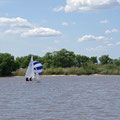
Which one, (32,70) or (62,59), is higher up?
(62,59)

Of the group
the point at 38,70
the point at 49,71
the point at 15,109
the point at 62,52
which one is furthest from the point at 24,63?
the point at 15,109

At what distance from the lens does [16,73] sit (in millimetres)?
145125

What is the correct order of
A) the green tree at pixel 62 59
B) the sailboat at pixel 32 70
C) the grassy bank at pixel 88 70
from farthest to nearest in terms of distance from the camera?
1. the green tree at pixel 62 59
2. the grassy bank at pixel 88 70
3. the sailboat at pixel 32 70

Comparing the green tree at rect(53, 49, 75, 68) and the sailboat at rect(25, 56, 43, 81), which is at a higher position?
the green tree at rect(53, 49, 75, 68)

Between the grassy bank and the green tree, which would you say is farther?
the green tree

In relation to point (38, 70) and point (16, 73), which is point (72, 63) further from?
point (38, 70)

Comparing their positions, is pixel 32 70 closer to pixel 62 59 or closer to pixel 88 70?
pixel 88 70

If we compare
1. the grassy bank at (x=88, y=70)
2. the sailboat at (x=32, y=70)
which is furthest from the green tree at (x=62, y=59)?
the sailboat at (x=32, y=70)

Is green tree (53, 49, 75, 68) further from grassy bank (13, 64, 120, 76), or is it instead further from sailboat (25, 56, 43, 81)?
sailboat (25, 56, 43, 81)

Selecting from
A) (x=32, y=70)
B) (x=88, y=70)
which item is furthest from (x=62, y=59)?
(x=32, y=70)

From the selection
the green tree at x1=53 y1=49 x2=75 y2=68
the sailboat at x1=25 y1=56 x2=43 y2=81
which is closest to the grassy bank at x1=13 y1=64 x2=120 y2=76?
the green tree at x1=53 y1=49 x2=75 y2=68

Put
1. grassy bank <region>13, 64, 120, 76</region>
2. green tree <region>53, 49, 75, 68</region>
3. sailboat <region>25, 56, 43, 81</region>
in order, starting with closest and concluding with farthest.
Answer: sailboat <region>25, 56, 43, 81</region> → grassy bank <region>13, 64, 120, 76</region> → green tree <region>53, 49, 75, 68</region>

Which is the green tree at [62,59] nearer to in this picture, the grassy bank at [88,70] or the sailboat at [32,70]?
the grassy bank at [88,70]

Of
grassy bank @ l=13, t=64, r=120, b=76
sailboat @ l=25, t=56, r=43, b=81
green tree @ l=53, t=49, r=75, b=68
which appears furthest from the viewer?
green tree @ l=53, t=49, r=75, b=68
